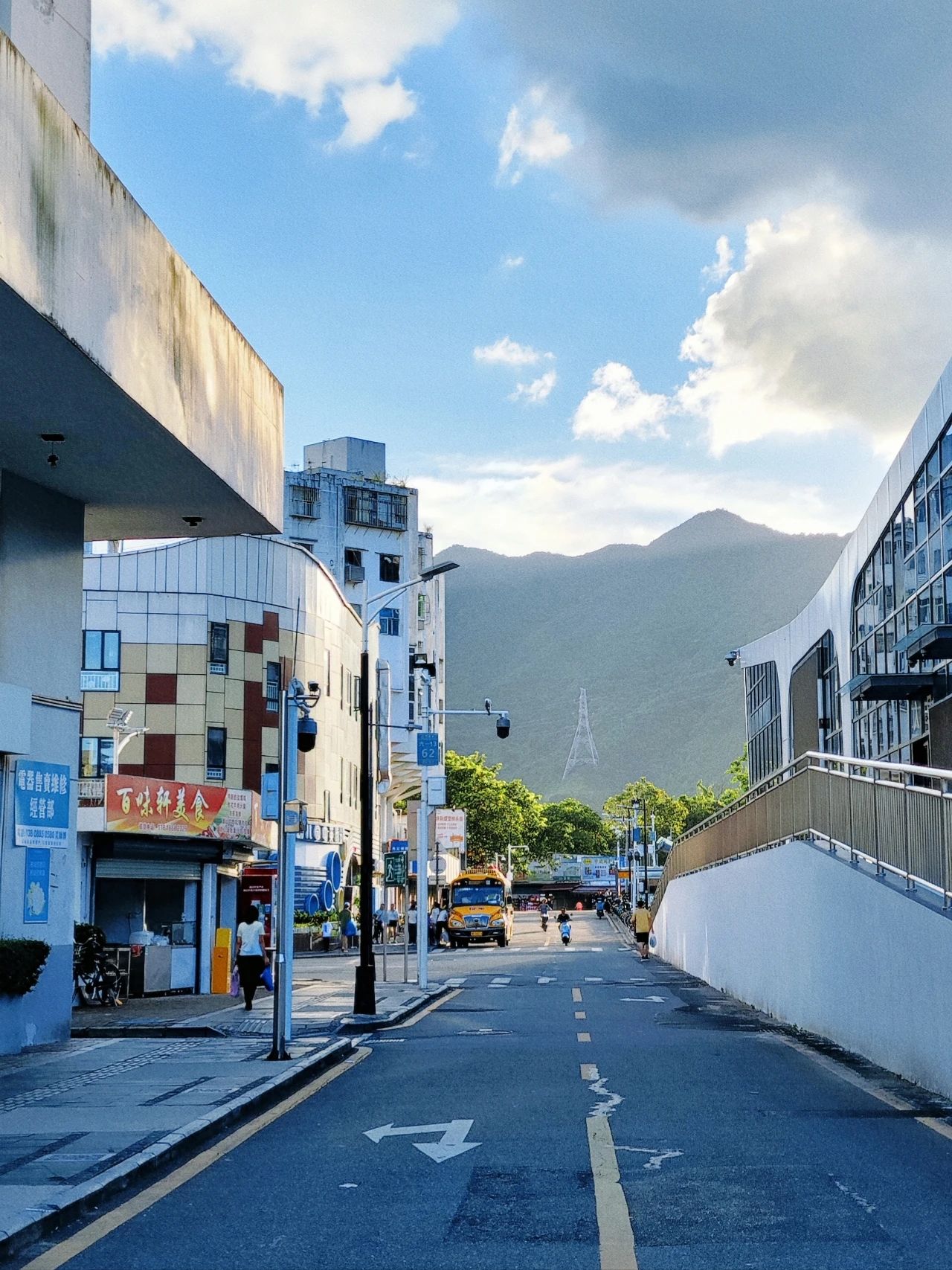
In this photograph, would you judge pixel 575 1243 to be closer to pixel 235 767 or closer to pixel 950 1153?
pixel 950 1153

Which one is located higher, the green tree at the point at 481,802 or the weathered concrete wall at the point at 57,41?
the weathered concrete wall at the point at 57,41

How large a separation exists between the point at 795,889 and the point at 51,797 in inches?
429

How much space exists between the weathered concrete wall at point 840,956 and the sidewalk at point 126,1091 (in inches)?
245

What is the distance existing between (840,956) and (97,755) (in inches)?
1509

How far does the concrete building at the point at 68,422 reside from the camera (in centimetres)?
1327

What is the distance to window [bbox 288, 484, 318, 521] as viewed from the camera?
3622 inches

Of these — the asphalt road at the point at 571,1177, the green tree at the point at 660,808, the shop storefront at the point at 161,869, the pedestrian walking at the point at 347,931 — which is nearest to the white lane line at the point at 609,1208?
the asphalt road at the point at 571,1177

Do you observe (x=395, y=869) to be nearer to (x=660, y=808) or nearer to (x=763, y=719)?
(x=763, y=719)

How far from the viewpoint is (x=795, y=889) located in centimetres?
2214

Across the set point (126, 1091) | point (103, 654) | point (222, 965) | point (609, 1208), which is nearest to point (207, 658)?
point (103, 654)

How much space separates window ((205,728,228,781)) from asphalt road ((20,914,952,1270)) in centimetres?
3805

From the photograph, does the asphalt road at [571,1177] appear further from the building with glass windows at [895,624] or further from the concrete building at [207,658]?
the concrete building at [207,658]

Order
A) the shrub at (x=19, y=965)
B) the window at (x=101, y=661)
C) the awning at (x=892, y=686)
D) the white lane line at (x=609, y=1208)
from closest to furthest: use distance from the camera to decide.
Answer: the white lane line at (x=609, y=1208), the shrub at (x=19, y=965), the awning at (x=892, y=686), the window at (x=101, y=661)

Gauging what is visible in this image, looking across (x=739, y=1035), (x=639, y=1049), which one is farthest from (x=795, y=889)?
(x=639, y=1049)
